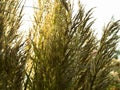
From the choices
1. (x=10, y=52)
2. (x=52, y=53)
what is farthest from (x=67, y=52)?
(x=10, y=52)

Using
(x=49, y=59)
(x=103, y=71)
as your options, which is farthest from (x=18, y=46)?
(x=103, y=71)

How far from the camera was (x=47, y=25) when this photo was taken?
3.78 m

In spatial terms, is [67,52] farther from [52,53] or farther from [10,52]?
[10,52]

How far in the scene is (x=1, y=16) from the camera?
3.58m

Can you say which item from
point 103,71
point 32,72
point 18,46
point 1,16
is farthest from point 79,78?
point 1,16

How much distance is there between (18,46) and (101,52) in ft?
3.32

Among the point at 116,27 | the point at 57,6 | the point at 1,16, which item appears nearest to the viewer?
the point at 1,16

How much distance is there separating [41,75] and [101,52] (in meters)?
0.84

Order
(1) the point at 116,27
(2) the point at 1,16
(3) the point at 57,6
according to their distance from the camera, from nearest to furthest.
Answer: (2) the point at 1,16
(3) the point at 57,6
(1) the point at 116,27

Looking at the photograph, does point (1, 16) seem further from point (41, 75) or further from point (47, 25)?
point (41, 75)

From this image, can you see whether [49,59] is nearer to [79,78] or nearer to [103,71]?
[79,78]

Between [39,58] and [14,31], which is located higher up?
[14,31]

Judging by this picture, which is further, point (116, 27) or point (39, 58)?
point (116, 27)

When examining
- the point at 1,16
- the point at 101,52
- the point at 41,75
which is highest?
the point at 1,16
